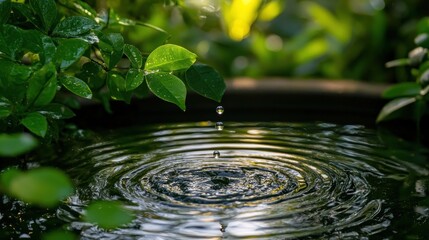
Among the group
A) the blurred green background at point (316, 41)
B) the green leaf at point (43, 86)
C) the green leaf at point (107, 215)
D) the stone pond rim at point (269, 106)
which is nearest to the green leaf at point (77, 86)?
the green leaf at point (43, 86)

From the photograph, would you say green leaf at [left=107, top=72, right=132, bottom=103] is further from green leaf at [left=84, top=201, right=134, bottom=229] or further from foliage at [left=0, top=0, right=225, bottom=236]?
green leaf at [left=84, top=201, right=134, bottom=229]

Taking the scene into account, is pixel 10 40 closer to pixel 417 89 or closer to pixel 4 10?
pixel 4 10

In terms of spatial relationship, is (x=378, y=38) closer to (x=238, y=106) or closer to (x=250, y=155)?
(x=238, y=106)

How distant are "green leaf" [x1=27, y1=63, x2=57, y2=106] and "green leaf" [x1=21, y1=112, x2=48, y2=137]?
0.10ft

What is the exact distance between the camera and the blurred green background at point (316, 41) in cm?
402

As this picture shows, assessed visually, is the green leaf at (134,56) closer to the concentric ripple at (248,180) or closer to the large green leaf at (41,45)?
the large green leaf at (41,45)

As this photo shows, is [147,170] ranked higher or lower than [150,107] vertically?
lower

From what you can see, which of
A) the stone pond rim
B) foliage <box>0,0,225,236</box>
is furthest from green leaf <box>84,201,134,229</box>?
the stone pond rim

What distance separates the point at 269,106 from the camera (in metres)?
3.20

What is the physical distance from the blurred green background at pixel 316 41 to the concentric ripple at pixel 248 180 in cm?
124

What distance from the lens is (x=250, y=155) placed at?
7.58ft

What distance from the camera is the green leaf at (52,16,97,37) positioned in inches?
57.0

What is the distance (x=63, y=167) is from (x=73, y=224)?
0.59m

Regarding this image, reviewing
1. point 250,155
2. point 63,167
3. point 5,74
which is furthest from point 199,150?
point 5,74
